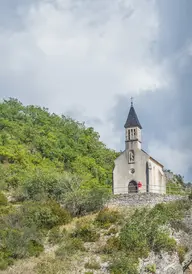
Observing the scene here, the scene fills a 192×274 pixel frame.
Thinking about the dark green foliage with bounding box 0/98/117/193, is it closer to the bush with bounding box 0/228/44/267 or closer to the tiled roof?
the tiled roof

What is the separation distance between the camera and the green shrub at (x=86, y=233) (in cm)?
3853

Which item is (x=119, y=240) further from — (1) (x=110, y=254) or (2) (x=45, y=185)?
(2) (x=45, y=185)

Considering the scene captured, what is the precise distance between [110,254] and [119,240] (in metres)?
1.45

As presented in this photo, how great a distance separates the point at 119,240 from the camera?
3712cm

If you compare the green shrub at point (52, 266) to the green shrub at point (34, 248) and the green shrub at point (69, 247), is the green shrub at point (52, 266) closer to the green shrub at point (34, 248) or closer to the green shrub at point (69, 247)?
the green shrub at point (69, 247)

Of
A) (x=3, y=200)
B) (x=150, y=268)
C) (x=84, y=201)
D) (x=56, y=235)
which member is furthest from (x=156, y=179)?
(x=150, y=268)

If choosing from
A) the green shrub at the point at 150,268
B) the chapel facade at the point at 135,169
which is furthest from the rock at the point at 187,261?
the chapel facade at the point at 135,169

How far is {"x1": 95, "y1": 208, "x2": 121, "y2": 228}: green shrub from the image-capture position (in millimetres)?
40959

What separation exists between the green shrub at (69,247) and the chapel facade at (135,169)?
14217 millimetres

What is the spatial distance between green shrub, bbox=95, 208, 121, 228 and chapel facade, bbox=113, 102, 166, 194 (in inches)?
348

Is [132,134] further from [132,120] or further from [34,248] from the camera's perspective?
[34,248]

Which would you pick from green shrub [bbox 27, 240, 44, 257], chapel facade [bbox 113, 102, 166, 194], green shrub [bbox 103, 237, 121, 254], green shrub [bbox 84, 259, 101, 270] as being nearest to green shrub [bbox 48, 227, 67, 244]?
green shrub [bbox 27, 240, 44, 257]

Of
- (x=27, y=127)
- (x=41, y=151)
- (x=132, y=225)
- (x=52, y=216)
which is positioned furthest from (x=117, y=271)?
(x=27, y=127)

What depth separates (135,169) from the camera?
51281 millimetres
